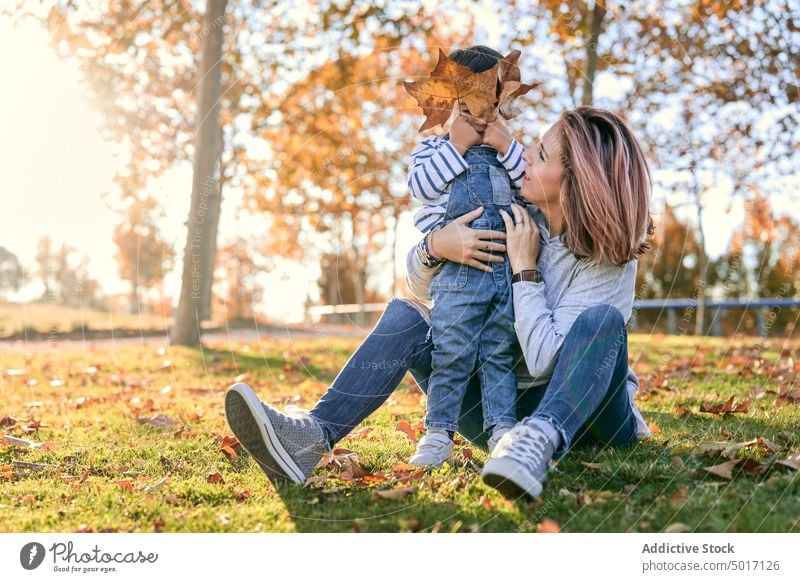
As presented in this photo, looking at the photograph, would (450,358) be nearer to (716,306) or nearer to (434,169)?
(434,169)

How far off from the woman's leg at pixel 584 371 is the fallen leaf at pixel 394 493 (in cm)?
49

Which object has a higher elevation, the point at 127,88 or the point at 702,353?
the point at 127,88

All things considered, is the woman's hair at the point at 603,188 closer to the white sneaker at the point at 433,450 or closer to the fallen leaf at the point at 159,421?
the white sneaker at the point at 433,450

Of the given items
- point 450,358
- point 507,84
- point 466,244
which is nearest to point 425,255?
point 466,244

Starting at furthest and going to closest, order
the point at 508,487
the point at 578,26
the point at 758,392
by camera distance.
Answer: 1. the point at 578,26
2. the point at 758,392
3. the point at 508,487

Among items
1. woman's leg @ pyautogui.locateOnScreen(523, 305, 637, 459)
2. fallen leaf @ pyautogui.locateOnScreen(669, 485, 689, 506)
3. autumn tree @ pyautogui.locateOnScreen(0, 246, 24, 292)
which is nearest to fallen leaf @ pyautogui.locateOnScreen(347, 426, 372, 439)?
woman's leg @ pyautogui.locateOnScreen(523, 305, 637, 459)

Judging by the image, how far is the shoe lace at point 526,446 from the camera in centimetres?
234

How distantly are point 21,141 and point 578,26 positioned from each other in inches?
171

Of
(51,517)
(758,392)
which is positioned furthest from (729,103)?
(51,517)

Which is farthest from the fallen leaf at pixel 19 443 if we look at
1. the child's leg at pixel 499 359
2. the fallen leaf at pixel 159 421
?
the child's leg at pixel 499 359

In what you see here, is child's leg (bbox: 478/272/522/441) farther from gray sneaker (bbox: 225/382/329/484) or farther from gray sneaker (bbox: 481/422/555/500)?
gray sneaker (bbox: 225/382/329/484)

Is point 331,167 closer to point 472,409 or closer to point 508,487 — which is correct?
point 472,409

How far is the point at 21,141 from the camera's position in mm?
5328
